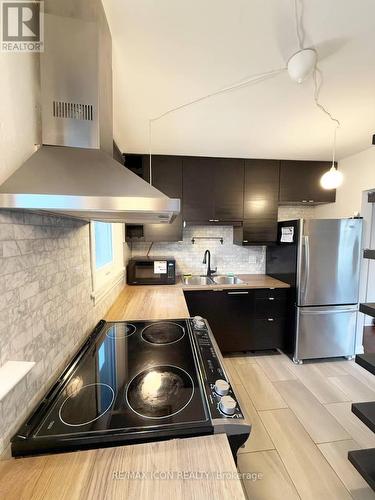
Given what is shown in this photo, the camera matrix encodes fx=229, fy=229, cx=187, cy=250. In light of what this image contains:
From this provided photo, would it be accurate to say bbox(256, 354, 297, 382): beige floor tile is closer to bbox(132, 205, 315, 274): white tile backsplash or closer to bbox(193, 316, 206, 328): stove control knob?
bbox(132, 205, 315, 274): white tile backsplash

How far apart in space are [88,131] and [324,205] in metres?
3.27

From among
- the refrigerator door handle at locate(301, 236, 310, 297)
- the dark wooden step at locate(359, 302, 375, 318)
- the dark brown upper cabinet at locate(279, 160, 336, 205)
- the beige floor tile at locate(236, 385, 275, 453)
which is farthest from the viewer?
the dark brown upper cabinet at locate(279, 160, 336, 205)

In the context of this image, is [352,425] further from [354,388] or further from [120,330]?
[120,330]

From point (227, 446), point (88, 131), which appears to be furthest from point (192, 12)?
point (227, 446)

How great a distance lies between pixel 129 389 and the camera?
0.94 meters

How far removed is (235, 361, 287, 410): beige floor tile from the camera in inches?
78.1

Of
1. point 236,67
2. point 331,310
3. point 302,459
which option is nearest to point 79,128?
point 236,67

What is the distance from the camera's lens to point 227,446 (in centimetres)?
69

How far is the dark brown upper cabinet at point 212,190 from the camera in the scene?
109 inches

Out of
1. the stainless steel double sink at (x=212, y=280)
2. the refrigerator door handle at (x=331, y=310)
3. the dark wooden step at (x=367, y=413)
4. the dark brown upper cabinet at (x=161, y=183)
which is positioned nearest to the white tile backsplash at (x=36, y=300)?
the dark brown upper cabinet at (x=161, y=183)

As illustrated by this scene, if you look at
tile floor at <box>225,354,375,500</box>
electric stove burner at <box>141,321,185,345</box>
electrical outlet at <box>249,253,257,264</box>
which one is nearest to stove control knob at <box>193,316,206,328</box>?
electric stove burner at <box>141,321,185,345</box>

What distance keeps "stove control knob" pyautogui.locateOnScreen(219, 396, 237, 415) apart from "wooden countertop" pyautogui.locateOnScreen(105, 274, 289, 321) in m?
0.94

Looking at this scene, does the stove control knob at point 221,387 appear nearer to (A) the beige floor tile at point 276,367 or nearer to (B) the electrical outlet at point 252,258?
(A) the beige floor tile at point 276,367

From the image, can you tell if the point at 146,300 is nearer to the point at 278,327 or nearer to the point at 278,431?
the point at 278,431
